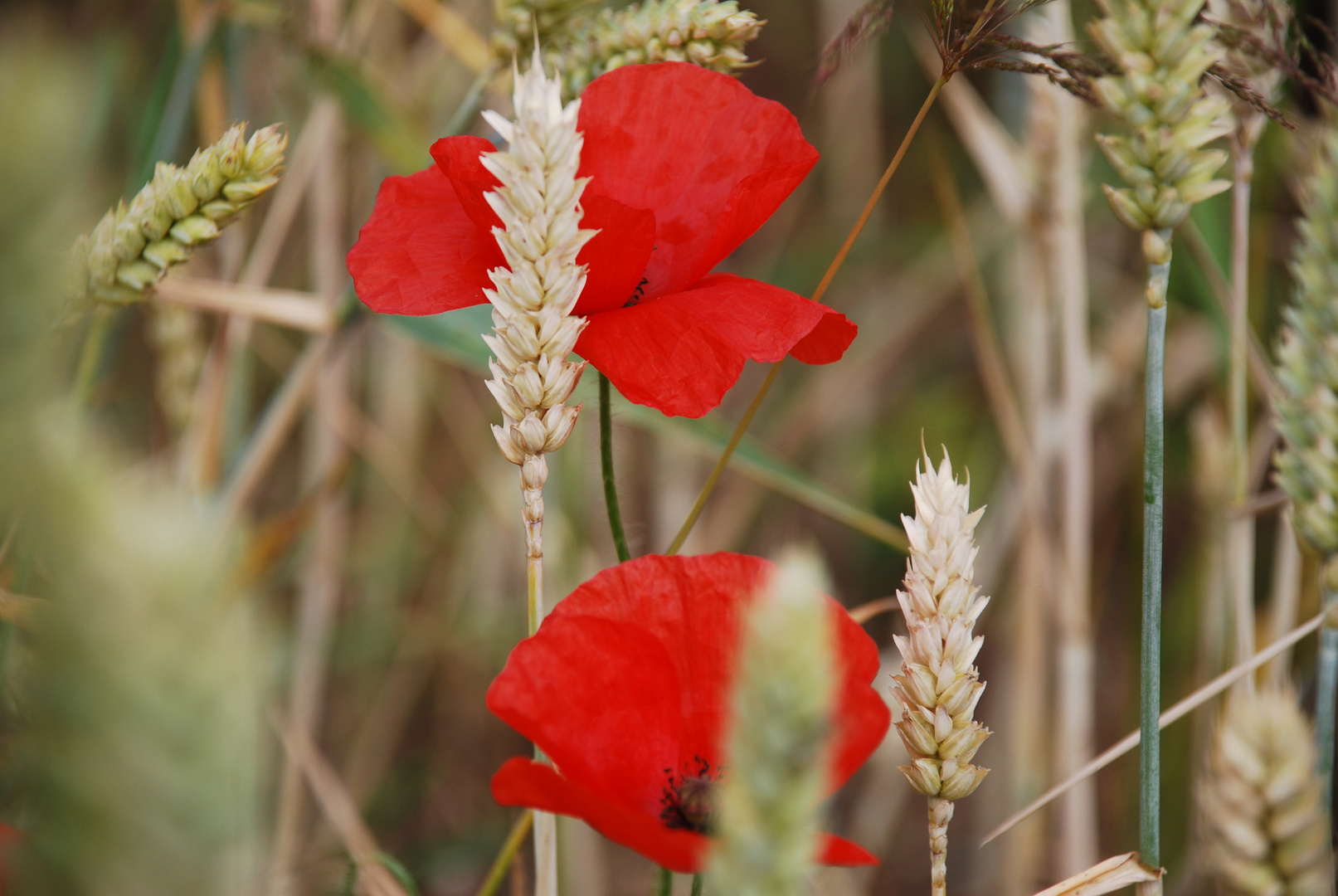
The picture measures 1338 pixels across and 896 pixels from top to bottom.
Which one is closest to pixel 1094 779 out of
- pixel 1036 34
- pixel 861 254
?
pixel 861 254

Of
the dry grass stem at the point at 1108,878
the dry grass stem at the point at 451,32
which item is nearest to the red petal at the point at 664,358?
the dry grass stem at the point at 1108,878

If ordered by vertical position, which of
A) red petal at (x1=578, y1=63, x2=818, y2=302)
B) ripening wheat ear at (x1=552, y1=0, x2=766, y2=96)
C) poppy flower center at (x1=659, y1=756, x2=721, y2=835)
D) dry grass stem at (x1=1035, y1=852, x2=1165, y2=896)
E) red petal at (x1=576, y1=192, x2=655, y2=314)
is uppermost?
ripening wheat ear at (x1=552, y1=0, x2=766, y2=96)

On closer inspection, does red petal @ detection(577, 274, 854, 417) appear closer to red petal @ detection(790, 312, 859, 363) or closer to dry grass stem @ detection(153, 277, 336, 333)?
red petal @ detection(790, 312, 859, 363)

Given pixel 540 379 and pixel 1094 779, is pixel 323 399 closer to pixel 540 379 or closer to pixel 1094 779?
pixel 540 379

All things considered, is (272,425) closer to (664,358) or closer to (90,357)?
(90,357)

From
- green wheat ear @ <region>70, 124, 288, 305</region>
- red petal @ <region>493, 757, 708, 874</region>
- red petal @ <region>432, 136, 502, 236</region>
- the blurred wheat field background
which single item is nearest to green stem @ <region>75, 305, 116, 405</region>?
the blurred wheat field background

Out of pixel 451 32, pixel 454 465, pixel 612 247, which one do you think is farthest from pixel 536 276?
pixel 454 465
